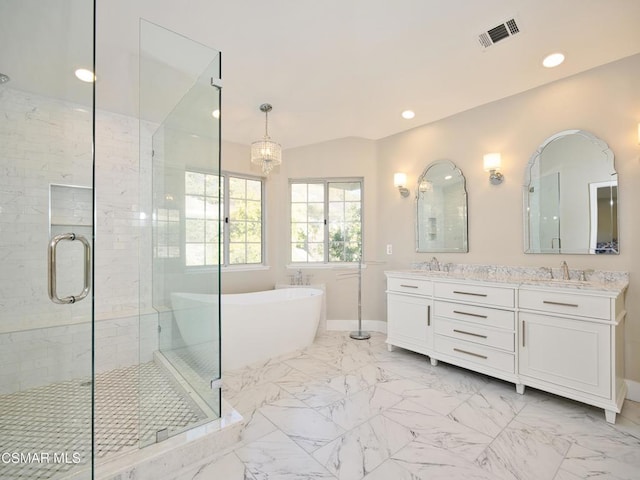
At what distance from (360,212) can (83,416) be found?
11.2 feet

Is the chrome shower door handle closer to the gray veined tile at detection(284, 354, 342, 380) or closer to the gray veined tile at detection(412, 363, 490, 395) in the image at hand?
the gray veined tile at detection(284, 354, 342, 380)

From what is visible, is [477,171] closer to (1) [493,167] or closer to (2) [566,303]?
(1) [493,167]

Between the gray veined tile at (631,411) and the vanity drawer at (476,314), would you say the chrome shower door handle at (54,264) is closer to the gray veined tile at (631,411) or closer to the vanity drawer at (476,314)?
the vanity drawer at (476,314)

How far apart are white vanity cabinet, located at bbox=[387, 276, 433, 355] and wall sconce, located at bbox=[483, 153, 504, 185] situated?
116cm

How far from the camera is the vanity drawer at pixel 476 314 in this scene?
7.75 ft

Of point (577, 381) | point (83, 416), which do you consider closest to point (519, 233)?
point (577, 381)

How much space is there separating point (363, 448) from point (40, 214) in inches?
93.8

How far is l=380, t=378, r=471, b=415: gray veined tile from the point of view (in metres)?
2.17

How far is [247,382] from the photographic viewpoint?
255 centimetres

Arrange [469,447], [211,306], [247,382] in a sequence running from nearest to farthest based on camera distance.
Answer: [469,447]
[211,306]
[247,382]

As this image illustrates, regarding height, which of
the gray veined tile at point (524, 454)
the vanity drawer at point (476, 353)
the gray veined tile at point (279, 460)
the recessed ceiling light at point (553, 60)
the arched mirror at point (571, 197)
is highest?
the recessed ceiling light at point (553, 60)

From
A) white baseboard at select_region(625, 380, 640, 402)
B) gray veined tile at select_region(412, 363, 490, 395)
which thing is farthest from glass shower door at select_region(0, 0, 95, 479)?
white baseboard at select_region(625, 380, 640, 402)

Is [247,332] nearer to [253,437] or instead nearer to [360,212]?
[253,437]

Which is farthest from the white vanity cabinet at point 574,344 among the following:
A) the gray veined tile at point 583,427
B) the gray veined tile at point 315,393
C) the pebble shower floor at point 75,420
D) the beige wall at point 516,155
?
the pebble shower floor at point 75,420
